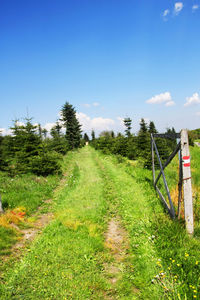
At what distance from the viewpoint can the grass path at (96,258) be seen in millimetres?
2877

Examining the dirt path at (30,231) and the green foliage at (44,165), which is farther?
A: the green foliage at (44,165)

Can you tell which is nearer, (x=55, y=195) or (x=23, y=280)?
(x=23, y=280)

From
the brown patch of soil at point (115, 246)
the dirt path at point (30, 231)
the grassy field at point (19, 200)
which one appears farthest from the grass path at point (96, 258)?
the grassy field at point (19, 200)

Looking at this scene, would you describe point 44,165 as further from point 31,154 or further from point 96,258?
point 96,258

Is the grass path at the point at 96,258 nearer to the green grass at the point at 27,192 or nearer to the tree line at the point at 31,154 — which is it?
the green grass at the point at 27,192

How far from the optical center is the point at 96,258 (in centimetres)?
371

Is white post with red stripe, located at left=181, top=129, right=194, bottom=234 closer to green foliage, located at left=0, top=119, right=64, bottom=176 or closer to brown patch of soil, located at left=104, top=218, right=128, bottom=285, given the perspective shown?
brown patch of soil, located at left=104, top=218, right=128, bottom=285

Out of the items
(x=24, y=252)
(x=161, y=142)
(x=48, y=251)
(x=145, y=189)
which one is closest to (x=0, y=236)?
(x=24, y=252)

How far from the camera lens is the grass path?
2.88m

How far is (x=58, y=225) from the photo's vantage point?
5086mm

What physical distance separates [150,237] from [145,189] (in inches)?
151

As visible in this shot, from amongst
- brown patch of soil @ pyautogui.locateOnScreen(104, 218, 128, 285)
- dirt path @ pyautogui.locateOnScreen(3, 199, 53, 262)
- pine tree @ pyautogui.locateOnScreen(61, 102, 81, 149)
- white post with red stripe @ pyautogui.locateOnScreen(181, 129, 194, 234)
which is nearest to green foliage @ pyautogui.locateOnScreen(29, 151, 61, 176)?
dirt path @ pyautogui.locateOnScreen(3, 199, 53, 262)

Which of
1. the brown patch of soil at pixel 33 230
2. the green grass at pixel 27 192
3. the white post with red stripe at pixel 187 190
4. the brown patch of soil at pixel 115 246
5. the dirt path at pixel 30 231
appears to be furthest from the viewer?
the green grass at pixel 27 192

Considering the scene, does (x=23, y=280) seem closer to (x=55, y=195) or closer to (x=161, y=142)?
(x=55, y=195)
